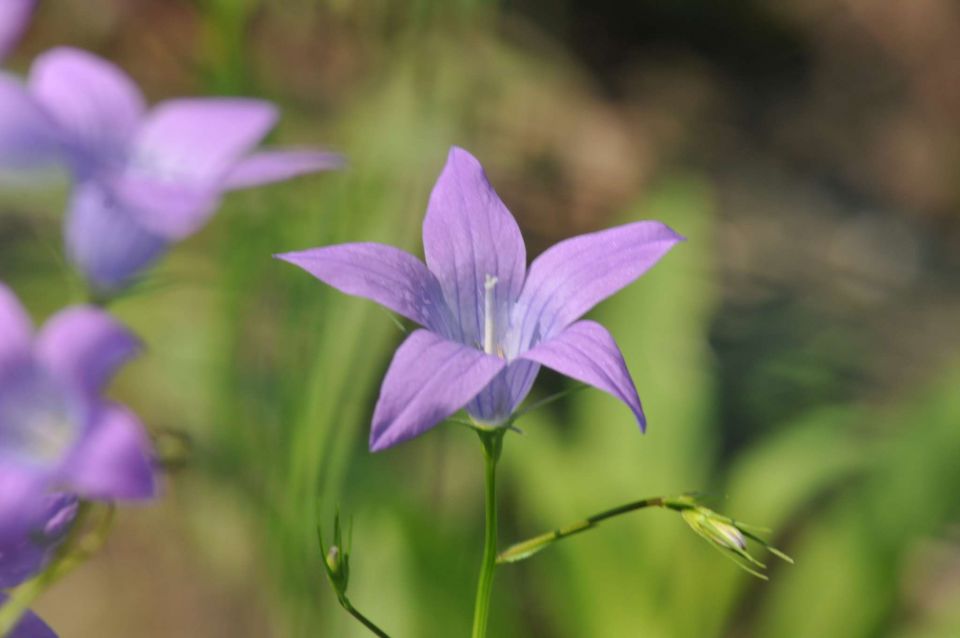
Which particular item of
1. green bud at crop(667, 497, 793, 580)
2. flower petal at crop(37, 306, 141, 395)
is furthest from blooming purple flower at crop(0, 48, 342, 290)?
green bud at crop(667, 497, 793, 580)

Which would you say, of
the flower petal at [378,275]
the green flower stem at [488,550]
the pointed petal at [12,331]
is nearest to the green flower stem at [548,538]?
the green flower stem at [488,550]

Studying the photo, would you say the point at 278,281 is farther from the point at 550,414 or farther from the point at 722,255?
the point at 722,255

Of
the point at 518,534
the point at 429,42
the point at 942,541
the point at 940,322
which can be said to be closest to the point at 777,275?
the point at 940,322

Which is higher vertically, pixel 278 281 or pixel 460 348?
pixel 460 348

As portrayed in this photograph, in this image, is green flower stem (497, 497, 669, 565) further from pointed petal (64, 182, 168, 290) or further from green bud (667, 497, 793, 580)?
pointed petal (64, 182, 168, 290)

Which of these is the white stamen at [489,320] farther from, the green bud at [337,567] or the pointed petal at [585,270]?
the green bud at [337,567]

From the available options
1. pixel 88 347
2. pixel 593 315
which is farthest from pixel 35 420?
pixel 593 315
